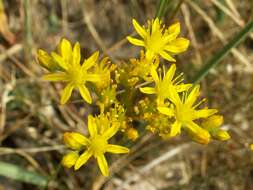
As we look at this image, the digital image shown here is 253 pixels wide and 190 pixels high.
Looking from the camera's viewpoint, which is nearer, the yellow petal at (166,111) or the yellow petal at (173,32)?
the yellow petal at (166,111)

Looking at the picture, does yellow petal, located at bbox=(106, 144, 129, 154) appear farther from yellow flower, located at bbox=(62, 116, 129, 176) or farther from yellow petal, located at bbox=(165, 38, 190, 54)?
yellow petal, located at bbox=(165, 38, 190, 54)

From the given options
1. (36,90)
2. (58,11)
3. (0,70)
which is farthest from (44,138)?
(58,11)

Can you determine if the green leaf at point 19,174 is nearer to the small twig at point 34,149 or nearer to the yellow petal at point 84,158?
the small twig at point 34,149

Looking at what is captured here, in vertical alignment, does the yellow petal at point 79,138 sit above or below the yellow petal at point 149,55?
below

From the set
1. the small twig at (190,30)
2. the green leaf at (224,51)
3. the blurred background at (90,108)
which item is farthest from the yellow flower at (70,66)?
the small twig at (190,30)

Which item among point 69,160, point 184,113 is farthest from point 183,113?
point 69,160

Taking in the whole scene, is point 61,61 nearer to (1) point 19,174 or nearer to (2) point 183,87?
(2) point 183,87

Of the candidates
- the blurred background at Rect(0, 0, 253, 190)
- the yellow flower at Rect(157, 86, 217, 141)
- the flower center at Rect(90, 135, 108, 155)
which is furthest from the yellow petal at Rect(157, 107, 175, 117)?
the blurred background at Rect(0, 0, 253, 190)

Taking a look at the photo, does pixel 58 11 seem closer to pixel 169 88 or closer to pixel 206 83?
pixel 206 83
